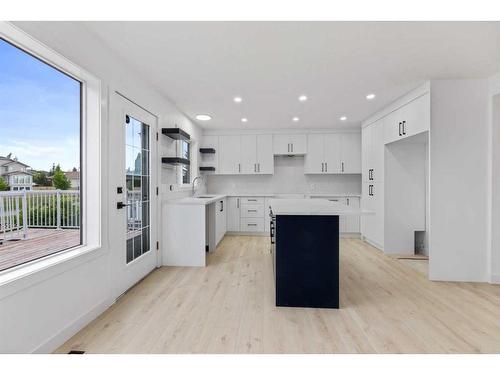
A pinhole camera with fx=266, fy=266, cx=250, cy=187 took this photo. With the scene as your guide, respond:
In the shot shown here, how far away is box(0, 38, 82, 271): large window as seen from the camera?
1741mm

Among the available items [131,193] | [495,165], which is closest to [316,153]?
[495,165]

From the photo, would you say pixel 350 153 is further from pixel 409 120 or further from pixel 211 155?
pixel 211 155

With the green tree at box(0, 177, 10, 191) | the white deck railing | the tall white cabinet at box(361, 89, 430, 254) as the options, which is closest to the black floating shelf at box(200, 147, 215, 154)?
the white deck railing

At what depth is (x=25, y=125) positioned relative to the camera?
196 cm

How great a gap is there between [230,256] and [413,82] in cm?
351

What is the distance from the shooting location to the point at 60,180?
7.56ft

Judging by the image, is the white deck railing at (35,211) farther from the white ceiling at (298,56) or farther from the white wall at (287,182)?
the white wall at (287,182)

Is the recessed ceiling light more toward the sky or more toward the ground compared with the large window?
more toward the sky

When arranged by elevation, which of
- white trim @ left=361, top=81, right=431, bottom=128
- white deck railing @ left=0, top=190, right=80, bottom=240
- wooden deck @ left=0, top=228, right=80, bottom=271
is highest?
white trim @ left=361, top=81, right=431, bottom=128

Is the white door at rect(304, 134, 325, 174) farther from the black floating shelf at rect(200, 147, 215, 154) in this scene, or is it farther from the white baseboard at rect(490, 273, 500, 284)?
the white baseboard at rect(490, 273, 500, 284)

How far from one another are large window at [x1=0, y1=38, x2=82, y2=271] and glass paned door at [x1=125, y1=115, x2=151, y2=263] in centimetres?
62

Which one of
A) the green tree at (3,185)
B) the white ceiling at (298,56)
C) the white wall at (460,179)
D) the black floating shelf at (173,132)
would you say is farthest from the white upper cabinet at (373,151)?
the green tree at (3,185)

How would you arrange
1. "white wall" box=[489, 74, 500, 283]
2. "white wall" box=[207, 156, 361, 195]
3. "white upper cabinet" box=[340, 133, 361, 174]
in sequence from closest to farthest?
"white wall" box=[489, 74, 500, 283] < "white upper cabinet" box=[340, 133, 361, 174] < "white wall" box=[207, 156, 361, 195]

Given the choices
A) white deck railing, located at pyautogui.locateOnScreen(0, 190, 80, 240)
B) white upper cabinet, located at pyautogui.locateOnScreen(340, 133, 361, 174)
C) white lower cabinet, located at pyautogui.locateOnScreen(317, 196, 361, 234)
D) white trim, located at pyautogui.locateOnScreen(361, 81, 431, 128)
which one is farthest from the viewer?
white upper cabinet, located at pyautogui.locateOnScreen(340, 133, 361, 174)
